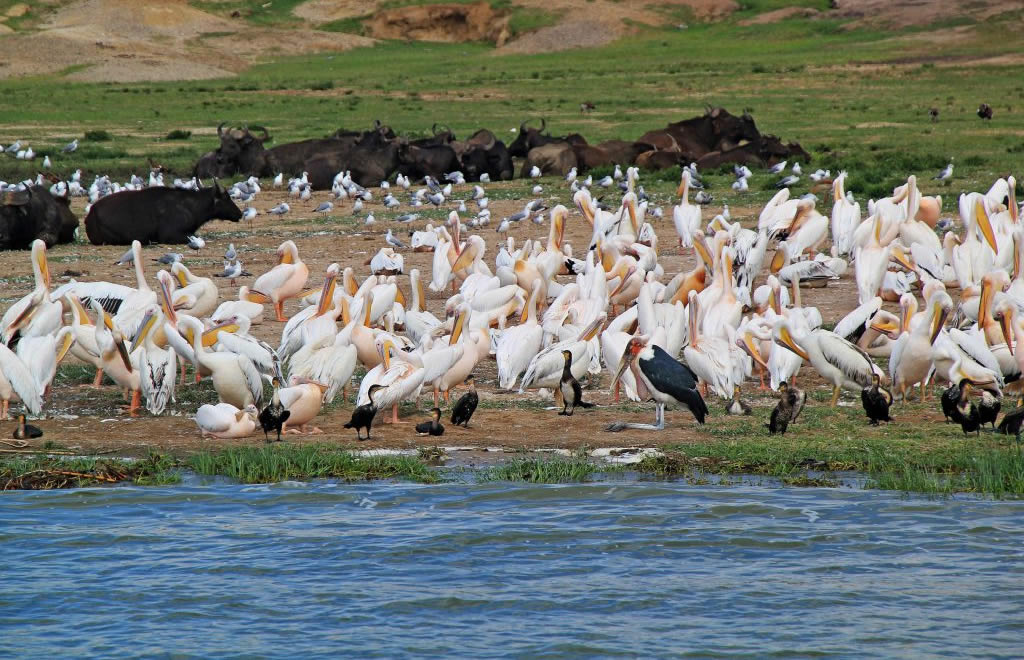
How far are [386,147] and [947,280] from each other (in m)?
11.9

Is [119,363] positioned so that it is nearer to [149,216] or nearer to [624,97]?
[149,216]

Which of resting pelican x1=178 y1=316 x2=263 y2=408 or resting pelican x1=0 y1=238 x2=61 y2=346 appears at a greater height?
resting pelican x1=0 y1=238 x2=61 y2=346

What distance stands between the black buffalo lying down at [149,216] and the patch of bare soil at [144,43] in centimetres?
3103

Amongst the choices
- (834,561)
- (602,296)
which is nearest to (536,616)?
A: (834,561)

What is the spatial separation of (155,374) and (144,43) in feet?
151

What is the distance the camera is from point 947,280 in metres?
11.5

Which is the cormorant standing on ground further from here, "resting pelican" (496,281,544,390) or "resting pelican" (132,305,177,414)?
"resting pelican" (132,305,177,414)

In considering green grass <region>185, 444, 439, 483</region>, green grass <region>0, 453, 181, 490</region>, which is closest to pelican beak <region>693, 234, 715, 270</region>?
green grass <region>185, 444, 439, 483</region>

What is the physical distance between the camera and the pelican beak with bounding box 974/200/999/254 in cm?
1151

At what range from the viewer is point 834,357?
8.39m

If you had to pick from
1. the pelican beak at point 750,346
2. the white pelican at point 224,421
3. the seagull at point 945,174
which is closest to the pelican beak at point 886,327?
the pelican beak at point 750,346

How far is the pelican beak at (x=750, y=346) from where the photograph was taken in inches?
351

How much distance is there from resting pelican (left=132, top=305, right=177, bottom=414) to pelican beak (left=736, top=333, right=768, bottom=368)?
3.55 metres

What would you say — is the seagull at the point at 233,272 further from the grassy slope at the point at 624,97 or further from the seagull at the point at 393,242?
the grassy slope at the point at 624,97
